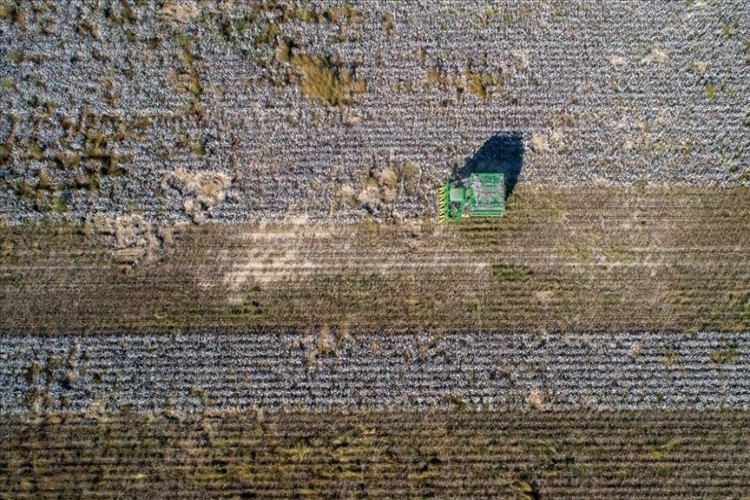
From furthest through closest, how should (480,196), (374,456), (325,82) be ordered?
(325,82)
(480,196)
(374,456)

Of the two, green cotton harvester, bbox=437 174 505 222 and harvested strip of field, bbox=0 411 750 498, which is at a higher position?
green cotton harvester, bbox=437 174 505 222

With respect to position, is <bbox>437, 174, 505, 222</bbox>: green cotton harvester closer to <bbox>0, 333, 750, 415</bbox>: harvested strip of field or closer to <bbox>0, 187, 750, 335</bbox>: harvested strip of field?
<bbox>0, 187, 750, 335</bbox>: harvested strip of field

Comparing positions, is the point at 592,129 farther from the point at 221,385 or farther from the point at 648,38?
the point at 221,385

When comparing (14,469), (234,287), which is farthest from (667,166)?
(14,469)

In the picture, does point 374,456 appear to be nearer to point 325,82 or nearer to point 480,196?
point 480,196

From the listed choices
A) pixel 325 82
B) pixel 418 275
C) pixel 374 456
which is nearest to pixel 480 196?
pixel 418 275

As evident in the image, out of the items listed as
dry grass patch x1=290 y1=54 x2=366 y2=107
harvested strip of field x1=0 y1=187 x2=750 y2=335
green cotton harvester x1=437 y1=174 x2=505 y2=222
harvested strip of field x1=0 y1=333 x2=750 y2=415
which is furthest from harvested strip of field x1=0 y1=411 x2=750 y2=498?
dry grass patch x1=290 y1=54 x2=366 y2=107
